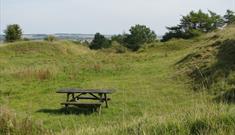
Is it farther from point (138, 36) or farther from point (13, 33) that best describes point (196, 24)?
point (13, 33)

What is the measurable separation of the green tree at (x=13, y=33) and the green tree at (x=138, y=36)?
45.3 feet

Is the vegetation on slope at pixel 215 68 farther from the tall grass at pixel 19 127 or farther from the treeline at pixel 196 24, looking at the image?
the treeline at pixel 196 24

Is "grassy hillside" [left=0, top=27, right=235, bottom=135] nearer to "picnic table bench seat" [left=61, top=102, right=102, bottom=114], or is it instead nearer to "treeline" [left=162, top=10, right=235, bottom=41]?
"picnic table bench seat" [left=61, top=102, right=102, bottom=114]

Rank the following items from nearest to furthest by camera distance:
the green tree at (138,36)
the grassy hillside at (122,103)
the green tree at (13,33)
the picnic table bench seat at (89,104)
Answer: the grassy hillside at (122,103)
the picnic table bench seat at (89,104)
the green tree at (13,33)
the green tree at (138,36)

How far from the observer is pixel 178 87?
57.3 feet

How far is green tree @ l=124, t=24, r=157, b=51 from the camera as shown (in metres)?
63.8

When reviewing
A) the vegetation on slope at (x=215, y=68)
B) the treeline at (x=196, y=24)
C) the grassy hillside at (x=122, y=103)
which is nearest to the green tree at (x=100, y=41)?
the treeline at (x=196, y=24)

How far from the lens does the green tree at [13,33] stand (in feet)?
182

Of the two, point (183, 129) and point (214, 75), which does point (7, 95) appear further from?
point (183, 129)

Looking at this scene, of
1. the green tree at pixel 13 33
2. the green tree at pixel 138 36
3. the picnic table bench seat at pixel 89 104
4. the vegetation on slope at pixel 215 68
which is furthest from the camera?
the green tree at pixel 138 36

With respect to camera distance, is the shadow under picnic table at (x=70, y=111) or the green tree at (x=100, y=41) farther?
the green tree at (x=100, y=41)

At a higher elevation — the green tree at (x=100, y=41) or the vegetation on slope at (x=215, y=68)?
the vegetation on slope at (x=215, y=68)

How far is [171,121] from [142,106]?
24.4 ft

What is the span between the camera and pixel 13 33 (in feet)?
185
